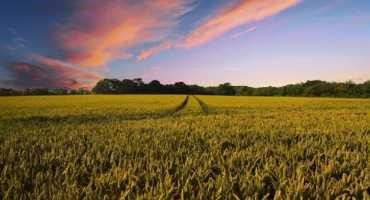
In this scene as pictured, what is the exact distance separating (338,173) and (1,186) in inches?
148

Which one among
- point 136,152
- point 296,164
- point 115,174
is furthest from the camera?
point 136,152

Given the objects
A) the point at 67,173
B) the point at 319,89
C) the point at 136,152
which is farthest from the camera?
the point at 319,89

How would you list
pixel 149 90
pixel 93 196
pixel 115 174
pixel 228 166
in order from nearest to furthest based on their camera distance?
pixel 93 196 < pixel 115 174 < pixel 228 166 < pixel 149 90

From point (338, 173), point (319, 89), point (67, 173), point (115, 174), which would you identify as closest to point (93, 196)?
point (115, 174)

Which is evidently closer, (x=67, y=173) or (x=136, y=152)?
(x=67, y=173)

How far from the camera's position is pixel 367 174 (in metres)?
2.77

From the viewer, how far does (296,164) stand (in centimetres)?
342

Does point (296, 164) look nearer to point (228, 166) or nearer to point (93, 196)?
point (228, 166)

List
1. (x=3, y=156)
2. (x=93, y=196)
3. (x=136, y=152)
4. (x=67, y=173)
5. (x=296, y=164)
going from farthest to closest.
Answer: (x=136, y=152)
(x=3, y=156)
(x=296, y=164)
(x=67, y=173)
(x=93, y=196)

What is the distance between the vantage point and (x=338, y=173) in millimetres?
3035

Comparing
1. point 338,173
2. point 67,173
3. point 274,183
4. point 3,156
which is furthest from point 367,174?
point 3,156

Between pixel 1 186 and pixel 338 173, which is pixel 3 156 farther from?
pixel 338 173

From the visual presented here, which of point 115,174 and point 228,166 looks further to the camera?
point 228,166

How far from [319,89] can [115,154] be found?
114716mm
